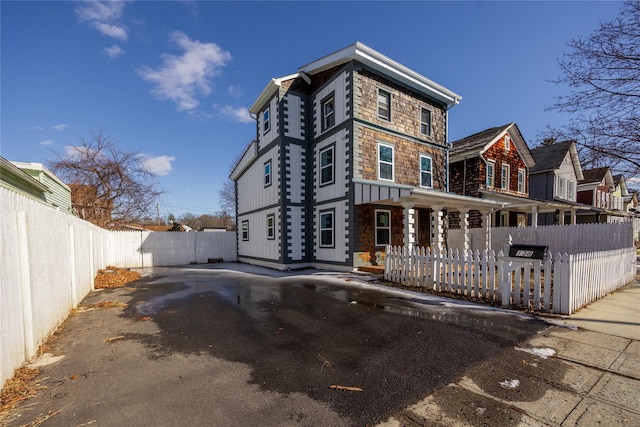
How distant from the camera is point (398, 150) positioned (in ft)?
44.7

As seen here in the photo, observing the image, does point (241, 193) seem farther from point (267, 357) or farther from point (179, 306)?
point (267, 357)

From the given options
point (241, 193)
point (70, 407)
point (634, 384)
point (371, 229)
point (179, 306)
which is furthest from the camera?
point (241, 193)

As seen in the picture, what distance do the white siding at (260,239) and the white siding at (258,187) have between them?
0.53 metres

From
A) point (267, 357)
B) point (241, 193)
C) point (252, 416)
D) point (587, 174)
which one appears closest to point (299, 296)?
point (267, 357)

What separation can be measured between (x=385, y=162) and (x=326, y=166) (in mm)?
2823

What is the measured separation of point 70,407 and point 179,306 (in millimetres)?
4314

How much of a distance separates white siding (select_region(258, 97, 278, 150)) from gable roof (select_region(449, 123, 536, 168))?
12289mm

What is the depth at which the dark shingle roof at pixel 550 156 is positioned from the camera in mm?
23391

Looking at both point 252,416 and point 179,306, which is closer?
point 252,416

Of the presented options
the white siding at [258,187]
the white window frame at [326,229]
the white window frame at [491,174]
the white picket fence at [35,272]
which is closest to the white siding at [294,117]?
the white siding at [258,187]

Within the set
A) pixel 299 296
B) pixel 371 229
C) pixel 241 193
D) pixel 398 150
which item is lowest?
pixel 299 296

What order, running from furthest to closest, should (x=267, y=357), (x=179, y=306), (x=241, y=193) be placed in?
(x=241, y=193) < (x=179, y=306) < (x=267, y=357)

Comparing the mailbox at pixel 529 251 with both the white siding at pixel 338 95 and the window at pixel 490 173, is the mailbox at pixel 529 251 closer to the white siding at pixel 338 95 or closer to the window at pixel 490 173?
the white siding at pixel 338 95

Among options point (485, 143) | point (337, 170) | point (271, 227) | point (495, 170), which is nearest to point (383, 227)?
point (337, 170)
